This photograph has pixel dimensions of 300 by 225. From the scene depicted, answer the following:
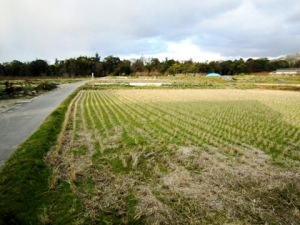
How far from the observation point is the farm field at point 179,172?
436 cm

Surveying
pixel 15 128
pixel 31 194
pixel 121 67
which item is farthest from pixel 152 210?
pixel 121 67

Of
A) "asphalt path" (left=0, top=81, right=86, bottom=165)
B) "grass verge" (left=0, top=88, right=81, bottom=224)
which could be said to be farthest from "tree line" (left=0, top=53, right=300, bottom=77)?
"grass verge" (left=0, top=88, right=81, bottom=224)

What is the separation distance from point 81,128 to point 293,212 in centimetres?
814

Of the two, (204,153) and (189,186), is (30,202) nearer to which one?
(189,186)

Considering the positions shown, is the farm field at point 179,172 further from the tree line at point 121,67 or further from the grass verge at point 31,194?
the tree line at point 121,67

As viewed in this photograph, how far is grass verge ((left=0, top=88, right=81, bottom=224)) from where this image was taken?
4195 mm

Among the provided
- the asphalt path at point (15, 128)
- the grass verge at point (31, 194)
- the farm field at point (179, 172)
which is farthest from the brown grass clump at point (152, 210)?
the asphalt path at point (15, 128)

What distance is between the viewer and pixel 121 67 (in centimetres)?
8638

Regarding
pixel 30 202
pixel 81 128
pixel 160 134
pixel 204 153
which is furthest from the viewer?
pixel 81 128

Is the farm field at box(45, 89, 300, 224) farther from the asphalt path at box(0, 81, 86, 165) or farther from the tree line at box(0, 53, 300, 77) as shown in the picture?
the tree line at box(0, 53, 300, 77)

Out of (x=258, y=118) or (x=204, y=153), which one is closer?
(x=204, y=153)

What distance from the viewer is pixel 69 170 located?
6070 mm

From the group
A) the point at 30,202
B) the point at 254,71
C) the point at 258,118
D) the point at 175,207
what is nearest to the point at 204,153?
the point at 175,207

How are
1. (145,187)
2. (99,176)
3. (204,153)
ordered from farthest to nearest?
(204,153), (99,176), (145,187)
